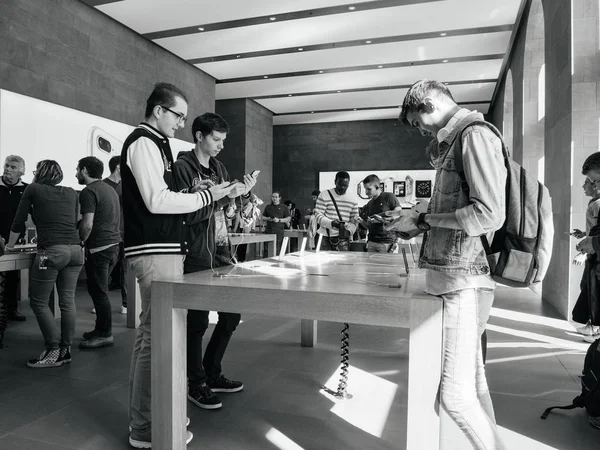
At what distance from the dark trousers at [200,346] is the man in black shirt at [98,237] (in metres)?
1.29

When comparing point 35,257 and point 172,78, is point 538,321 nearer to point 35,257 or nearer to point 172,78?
point 35,257

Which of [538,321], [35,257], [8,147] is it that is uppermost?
[8,147]

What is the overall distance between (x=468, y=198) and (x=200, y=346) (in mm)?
1676

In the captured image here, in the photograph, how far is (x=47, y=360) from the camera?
10.5 ft

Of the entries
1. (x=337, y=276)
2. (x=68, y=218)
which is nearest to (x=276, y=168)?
(x=68, y=218)

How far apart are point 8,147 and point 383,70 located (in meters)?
7.19

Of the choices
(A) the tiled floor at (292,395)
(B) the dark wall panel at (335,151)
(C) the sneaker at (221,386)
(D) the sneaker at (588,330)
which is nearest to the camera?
(A) the tiled floor at (292,395)

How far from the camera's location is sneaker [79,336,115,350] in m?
3.62

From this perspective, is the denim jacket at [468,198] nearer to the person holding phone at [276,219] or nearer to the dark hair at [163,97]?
the dark hair at [163,97]

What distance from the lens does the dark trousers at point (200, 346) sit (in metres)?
2.49

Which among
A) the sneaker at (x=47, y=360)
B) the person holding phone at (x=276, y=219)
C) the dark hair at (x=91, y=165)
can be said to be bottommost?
the sneaker at (x=47, y=360)

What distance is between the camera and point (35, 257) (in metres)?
3.38

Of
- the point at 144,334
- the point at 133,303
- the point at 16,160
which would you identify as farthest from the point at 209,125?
the point at 16,160

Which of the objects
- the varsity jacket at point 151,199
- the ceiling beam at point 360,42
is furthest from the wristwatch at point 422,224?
the ceiling beam at point 360,42
